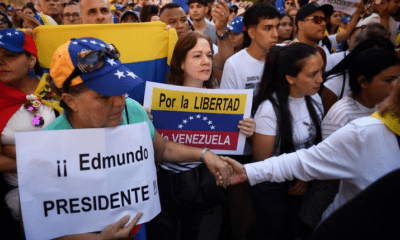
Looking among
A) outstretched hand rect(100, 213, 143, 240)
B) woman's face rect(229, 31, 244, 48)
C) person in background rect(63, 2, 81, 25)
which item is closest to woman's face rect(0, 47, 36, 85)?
outstretched hand rect(100, 213, 143, 240)

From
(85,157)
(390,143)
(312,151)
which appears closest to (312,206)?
(312,151)

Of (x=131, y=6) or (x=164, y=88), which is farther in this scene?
(x=131, y=6)

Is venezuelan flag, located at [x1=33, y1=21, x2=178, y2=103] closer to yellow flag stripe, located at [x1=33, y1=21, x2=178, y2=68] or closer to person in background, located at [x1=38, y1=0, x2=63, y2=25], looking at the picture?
yellow flag stripe, located at [x1=33, y1=21, x2=178, y2=68]

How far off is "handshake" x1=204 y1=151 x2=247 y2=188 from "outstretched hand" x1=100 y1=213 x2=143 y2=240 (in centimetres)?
77

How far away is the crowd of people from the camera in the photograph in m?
1.56

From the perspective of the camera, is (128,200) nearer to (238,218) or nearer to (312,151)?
(312,151)

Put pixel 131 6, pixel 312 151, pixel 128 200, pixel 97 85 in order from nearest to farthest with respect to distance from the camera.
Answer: pixel 97 85, pixel 128 200, pixel 312 151, pixel 131 6

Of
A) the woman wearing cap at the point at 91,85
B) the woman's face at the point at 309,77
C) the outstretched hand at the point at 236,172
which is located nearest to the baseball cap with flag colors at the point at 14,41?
the woman wearing cap at the point at 91,85

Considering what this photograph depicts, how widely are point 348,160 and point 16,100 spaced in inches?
88.4

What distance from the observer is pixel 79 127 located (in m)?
1.63

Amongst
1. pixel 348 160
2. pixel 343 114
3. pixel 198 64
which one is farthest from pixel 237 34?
pixel 348 160

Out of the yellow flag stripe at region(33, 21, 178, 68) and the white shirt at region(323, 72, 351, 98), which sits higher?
the yellow flag stripe at region(33, 21, 178, 68)

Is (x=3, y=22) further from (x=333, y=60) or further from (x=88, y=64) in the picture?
(x=333, y=60)

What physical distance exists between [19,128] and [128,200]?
3.56ft
